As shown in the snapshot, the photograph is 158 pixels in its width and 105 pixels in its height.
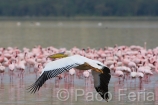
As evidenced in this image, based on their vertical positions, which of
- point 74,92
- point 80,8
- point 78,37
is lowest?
point 74,92

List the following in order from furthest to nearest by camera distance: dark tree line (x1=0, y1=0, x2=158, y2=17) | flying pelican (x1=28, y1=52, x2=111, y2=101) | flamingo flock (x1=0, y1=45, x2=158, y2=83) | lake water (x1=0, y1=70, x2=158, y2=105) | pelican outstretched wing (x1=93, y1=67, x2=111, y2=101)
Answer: dark tree line (x1=0, y1=0, x2=158, y2=17), flamingo flock (x1=0, y1=45, x2=158, y2=83), lake water (x1=0, y1=70, x2=158, y2=105), pelican outstretched wing (x1=93, y1=67, x2=111, y2=101), flying pelican (x1=28, y1=52, x2=111, y2=101)

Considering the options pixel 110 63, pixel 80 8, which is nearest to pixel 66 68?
pixel 110 63

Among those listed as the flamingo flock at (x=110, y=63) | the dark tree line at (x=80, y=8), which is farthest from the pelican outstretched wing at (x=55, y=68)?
the dark tree line at (x=80, y=8)

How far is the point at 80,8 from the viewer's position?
3573 inches

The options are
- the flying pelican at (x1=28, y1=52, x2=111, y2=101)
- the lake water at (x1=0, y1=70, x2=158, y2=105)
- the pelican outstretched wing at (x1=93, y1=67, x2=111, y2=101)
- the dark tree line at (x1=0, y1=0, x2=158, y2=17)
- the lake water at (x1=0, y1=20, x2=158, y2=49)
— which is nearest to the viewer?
the flying pelican at (x1=28, y1=52, x2=111, y2=101)

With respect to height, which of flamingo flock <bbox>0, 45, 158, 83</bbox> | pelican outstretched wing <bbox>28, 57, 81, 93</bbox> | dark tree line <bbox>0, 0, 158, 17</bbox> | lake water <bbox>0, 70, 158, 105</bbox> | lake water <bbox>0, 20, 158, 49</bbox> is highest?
dark tree line <bbox>0, 0, 158, 17</bbox>

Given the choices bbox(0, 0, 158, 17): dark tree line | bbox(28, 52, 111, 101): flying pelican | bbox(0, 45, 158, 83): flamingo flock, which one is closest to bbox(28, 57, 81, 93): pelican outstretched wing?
bbox(28, 52, 111, 101): flying pelican

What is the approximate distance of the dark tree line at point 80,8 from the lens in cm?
8956

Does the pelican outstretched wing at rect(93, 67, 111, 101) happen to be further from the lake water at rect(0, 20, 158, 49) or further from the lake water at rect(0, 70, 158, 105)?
the lake water at rect(0, 20, 158, 49)

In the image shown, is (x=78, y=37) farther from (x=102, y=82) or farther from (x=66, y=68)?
(x=66, y=68)

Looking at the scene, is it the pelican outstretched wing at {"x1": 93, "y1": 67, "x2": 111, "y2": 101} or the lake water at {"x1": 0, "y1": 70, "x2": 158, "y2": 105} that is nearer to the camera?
the pelican outstretched wing at {"x1": 93, "y1": 67, "x2": 111, "y2": 101}

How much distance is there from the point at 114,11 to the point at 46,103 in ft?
263

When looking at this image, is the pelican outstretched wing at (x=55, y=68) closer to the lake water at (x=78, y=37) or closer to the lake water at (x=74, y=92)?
the lake water at (x=74, y=92)

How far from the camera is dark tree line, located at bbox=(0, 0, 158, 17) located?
8956 cm
